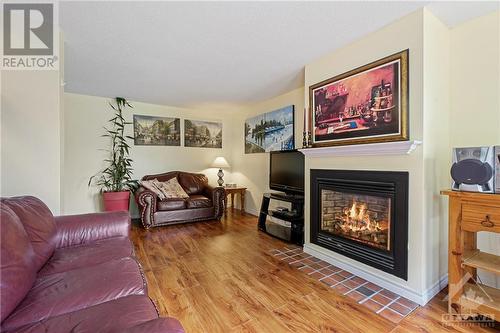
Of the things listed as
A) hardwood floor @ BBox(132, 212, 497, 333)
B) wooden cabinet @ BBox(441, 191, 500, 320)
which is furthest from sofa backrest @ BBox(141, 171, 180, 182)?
wooden cabinet @ BBox(441, 191, 500, 320)

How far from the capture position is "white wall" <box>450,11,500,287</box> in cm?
186

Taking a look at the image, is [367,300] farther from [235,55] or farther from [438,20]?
[235,55]

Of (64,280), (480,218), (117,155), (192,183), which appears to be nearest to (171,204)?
(192,183)

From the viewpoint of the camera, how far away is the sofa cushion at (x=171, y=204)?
3.91 meters

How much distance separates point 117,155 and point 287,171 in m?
3.25

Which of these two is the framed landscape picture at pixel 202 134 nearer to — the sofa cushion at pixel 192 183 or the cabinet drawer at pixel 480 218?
the sofa cushion at pixel 192 183

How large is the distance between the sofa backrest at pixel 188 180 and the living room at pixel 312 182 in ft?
5.30

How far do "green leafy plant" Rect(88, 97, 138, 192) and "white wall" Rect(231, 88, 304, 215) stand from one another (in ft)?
7.21

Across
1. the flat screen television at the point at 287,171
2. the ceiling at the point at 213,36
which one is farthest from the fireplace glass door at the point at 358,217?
the ceiling at the point at 213,36

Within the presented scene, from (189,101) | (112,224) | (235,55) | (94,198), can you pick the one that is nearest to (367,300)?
(112,224)

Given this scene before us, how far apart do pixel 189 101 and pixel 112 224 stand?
10.1 ft

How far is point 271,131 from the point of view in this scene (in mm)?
4312

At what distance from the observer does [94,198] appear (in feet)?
14.1

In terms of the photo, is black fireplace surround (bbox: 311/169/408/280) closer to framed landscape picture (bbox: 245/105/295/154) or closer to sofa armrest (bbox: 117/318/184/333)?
framed landscape picture (bbox: 245/105/295/154)
